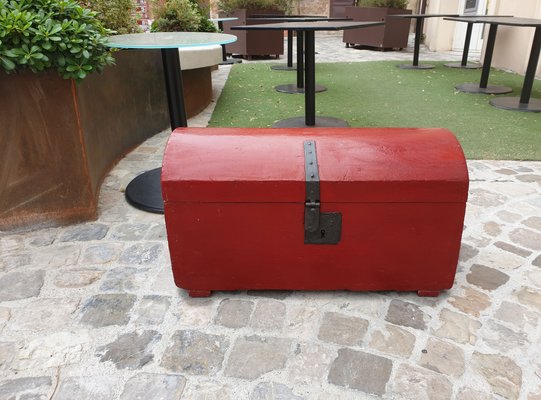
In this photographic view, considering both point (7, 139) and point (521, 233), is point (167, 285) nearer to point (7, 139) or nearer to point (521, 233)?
point (7, 139)

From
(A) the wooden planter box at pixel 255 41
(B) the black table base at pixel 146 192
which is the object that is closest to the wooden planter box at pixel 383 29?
(A) the wooden planter box at pixel 255 41

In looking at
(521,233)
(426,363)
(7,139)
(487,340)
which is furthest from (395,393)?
(7,139)

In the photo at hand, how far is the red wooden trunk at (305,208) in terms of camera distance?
1.80 meters

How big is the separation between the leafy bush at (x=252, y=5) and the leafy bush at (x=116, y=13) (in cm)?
597

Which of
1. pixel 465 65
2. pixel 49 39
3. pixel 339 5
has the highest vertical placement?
pixel 49 39

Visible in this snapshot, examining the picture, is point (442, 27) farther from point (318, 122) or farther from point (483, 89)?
point (318, 122)

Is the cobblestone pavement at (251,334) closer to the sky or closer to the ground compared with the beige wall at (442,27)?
closer to the ground

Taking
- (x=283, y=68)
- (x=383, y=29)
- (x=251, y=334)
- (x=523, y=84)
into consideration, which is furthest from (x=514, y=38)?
(x=251, y=334)

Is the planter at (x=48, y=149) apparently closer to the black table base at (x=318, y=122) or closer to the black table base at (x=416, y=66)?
the black table base at (x=318, y=122)

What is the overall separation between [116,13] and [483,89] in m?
4.85

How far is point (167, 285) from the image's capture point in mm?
2150

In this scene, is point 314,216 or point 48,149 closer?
point 314,216

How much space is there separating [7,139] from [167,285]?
1.25 meters

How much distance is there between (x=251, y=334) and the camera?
71.6 inches
